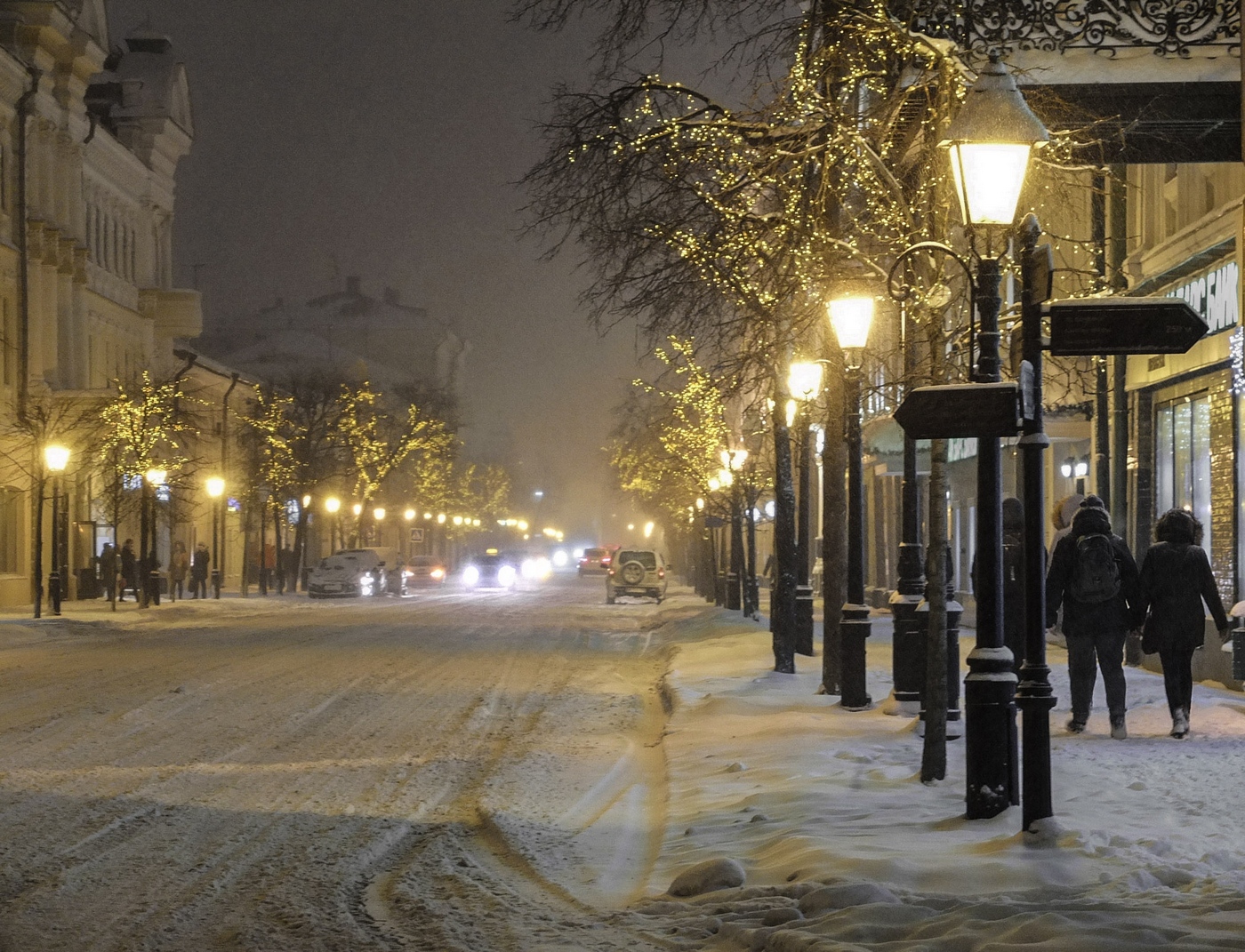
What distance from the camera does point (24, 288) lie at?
146 ft

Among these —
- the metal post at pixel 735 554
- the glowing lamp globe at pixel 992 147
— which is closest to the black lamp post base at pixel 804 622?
the metal post at pixel 735 554

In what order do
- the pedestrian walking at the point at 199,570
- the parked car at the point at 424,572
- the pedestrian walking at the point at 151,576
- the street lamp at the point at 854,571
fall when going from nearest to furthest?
the street lamp at the point at 854,571, the pedestrian walking at the point at 151,576, the pedestrian walking at the point at 199,570, the parked car at the point at 424,572

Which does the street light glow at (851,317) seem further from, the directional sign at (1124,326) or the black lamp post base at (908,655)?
the directional sign at (1124,326)

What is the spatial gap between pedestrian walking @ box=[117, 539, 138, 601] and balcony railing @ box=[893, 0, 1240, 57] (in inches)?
1432

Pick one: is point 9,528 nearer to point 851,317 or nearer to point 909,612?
point 909,612

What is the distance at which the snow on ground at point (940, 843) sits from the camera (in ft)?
21.5

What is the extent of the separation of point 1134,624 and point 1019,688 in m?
5.30

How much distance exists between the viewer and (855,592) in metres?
16.7

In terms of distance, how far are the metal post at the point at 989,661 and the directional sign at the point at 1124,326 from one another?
0.65 m

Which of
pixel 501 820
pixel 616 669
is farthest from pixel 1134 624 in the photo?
pixel 616 669

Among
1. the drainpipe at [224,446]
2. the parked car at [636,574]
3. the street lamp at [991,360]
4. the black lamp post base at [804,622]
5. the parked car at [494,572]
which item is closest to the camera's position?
the street lamp at [991,360]

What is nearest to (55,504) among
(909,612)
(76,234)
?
(76,234)

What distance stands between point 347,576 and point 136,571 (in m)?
11.0

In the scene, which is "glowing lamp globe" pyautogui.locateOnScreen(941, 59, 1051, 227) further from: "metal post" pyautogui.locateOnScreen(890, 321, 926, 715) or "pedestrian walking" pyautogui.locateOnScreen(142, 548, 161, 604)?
"pedestrian walking" pyautogui.locateOnScreen(142, 548, 161, 604)
